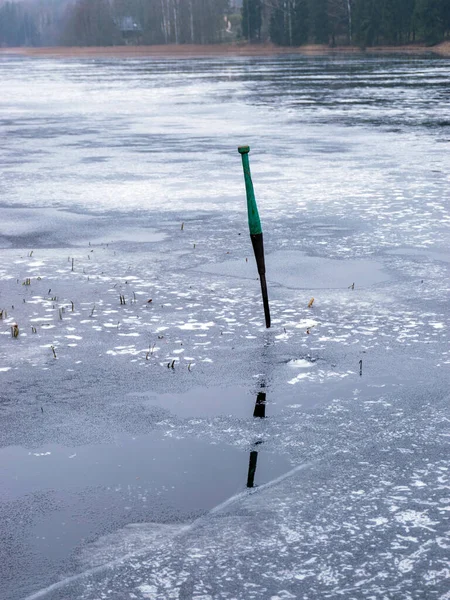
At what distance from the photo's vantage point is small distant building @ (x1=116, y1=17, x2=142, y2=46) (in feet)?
569

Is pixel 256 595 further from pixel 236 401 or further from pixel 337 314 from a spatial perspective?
pixel 337 314

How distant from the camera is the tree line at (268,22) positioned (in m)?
93.7

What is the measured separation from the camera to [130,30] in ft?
601

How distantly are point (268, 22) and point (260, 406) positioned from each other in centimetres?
14027

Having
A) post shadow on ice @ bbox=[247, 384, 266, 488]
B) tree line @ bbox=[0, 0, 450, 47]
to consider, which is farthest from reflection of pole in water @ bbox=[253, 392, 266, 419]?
tree line @ bbox=[0, 0, 450, 47]

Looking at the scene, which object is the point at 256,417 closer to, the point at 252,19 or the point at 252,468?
the point at 252,468

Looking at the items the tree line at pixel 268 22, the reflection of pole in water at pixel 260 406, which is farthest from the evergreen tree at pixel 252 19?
the reflection of pole in water at pixel 260 406

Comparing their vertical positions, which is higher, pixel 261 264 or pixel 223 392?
pixel 261 264

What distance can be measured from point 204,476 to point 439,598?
4.25 feet

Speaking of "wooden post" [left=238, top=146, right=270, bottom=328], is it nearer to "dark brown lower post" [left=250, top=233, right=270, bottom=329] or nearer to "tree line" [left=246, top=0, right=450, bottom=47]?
"dark brown lower post" [left=250, top=233, right=270, bottom=329]

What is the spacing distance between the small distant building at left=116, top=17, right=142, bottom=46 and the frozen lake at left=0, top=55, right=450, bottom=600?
16167cm

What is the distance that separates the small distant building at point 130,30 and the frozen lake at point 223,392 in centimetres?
16167

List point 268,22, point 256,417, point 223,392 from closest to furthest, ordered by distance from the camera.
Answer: point 256,417, point 223,392, point 268,22

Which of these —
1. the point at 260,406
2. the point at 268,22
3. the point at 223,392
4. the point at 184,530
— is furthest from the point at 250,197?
the point at 268,22
